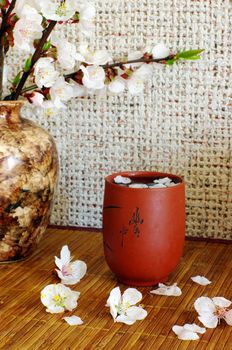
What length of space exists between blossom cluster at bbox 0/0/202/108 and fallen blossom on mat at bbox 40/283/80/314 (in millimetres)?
286

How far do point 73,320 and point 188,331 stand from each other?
0.14 m

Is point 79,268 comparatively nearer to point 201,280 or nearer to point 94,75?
point 201,280

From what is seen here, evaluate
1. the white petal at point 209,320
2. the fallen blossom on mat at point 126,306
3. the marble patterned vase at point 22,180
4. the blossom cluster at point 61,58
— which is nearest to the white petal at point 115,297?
the fallen blossom on mat at point 126,306

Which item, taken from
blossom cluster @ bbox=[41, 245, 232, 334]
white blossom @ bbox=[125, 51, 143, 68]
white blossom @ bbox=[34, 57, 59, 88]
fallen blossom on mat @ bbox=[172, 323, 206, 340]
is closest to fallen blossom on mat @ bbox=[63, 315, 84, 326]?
blossom cluster @ bbox=[41, 245, 232, 334]

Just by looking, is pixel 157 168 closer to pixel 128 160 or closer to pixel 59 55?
pixel 128 160

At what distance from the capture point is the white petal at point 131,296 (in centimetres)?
85

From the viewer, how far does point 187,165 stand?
1.13 meters

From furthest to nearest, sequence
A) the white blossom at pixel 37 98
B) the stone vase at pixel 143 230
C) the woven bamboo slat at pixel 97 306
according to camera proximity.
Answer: the white blossom at pixel 37 98
the stone vase at pixel 143 230
the woven bamboo slat at pixel 97 306

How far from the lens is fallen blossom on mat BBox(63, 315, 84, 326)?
0.81m

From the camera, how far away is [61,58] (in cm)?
97

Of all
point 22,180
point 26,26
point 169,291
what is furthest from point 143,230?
point 26,26

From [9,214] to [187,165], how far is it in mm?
319

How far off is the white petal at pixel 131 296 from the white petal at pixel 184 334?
79 mm

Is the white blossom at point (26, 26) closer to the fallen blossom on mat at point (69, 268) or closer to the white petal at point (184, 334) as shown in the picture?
the fallen blossom on mat at point (69, 268)
